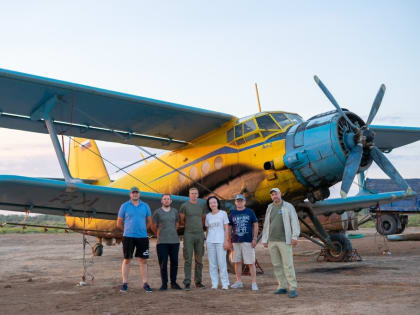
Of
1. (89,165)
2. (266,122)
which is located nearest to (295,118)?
(266,122)

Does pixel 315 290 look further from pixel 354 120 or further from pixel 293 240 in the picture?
pixel 354 120

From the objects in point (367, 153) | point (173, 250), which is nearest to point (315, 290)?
point (173, 250)

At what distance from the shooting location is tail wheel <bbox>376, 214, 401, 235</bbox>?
866 inches

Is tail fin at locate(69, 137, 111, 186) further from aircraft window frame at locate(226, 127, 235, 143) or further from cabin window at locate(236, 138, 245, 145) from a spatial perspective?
cabin window at locate(236, 138, 245, 145)

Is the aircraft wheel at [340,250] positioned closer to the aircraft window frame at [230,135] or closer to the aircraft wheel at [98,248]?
the aircraft window frame at [230,135]

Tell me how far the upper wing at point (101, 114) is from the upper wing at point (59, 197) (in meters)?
1.51

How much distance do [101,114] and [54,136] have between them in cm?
152

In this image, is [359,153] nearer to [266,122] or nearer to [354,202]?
[266,122]

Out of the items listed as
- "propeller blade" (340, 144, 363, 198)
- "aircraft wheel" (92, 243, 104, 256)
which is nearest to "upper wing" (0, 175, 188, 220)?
"propeller blade" (340, 144, 363, 198)

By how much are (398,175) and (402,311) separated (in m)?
5.39

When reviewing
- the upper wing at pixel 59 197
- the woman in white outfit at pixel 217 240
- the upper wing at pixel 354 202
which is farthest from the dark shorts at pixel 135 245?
the upper wing at pixel 354 202

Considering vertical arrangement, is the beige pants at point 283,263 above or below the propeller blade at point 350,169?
below

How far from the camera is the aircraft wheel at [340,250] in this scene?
1166cm

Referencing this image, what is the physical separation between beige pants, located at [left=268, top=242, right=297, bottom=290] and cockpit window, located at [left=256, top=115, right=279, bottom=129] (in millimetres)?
3545
